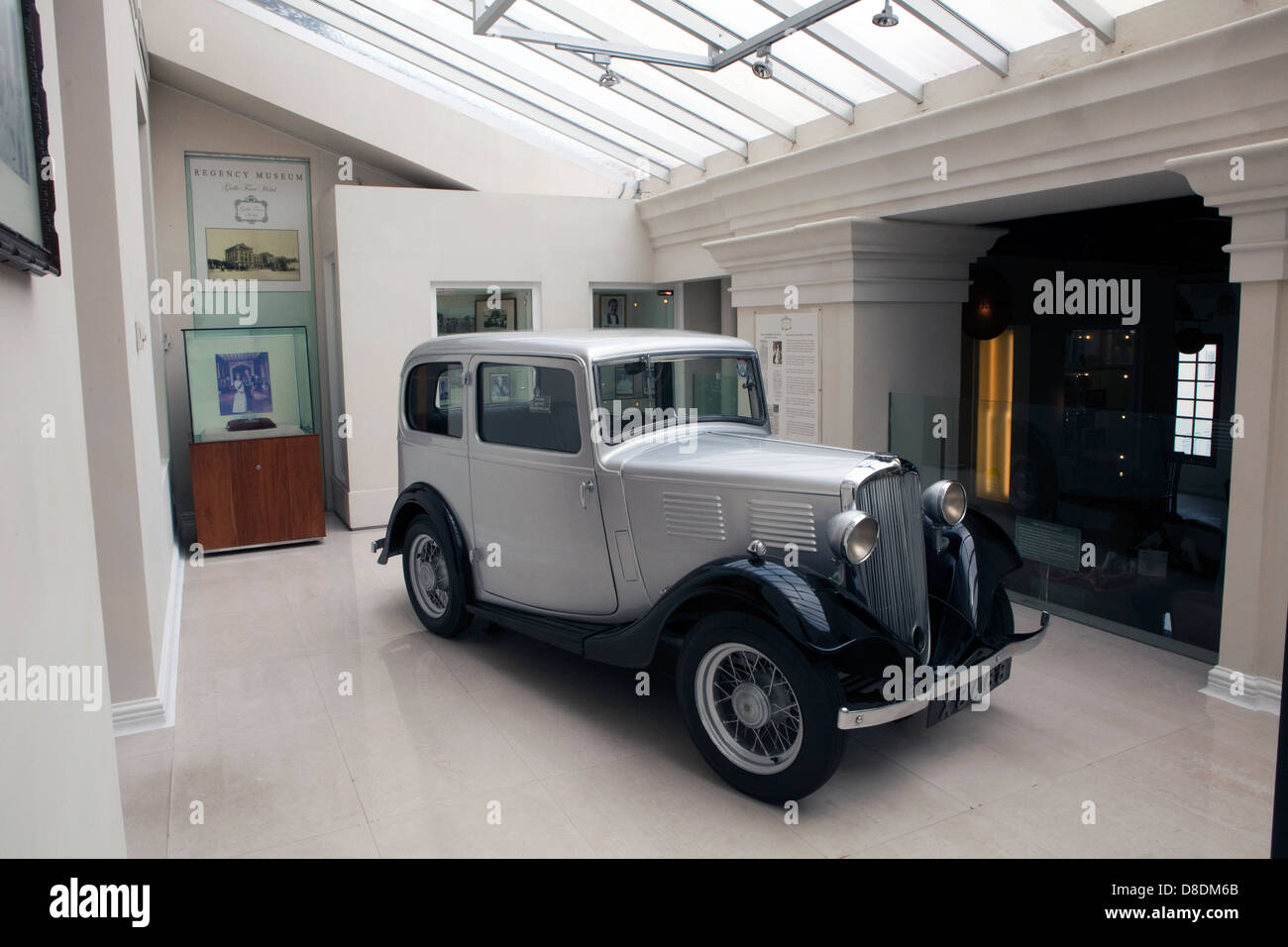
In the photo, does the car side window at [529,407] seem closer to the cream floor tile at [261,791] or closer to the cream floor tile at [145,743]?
the cream floor tile at [261,791]

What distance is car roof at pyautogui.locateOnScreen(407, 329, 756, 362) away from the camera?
4516 mm

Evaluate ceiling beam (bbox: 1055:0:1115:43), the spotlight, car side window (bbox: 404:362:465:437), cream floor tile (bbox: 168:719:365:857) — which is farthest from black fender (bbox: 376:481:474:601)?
ceiling beam (bbox: 1055:0:1115:43)

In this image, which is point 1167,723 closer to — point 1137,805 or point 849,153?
point 1137,805

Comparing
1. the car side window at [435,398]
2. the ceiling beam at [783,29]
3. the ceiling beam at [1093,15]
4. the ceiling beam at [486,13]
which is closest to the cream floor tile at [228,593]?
the car side window at [435,398]

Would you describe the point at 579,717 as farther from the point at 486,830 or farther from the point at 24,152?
the point at 24,152

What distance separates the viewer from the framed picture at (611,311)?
9477 millimetres

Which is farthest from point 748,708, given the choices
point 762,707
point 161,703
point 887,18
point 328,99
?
point 328,99

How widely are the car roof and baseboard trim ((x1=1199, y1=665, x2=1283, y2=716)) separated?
2834 millimetres

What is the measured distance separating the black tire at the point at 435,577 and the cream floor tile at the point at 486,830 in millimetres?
1773

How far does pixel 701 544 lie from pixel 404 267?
5487 millimetres

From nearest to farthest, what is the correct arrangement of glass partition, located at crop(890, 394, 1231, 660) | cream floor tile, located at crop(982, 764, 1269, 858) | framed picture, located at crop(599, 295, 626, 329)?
1. cream floor tile, located at crop(982, 764, 1269, 858)
2. glass partition, located at crop(890, 394, 1231, 660)
3. framed picture, located at crop(599, 295, 626, 329)

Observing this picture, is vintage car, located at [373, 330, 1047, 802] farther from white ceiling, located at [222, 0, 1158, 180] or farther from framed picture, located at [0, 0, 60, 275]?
framed picture, located at [0, 0, 60, 275]
